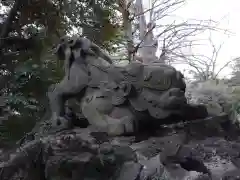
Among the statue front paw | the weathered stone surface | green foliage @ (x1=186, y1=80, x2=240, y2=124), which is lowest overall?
the weathered stone surface

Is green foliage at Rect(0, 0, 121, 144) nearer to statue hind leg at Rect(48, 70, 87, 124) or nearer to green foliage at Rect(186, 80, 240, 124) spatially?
statue hind leg at Rect(48, 70, 87, 124)

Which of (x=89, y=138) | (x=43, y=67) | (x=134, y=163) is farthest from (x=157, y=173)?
(x=43, y=67)

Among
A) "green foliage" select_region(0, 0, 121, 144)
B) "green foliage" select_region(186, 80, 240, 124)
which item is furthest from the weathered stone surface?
"green foliage" select_region(0, 0, 121, 144)

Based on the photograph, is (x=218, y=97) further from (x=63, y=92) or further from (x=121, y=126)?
(x=63, y=92)

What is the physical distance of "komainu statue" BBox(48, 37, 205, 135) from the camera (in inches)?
98.2

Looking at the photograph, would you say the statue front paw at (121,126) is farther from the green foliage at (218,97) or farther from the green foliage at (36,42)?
the green foliage at (36,42)

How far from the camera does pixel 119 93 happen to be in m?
2.64

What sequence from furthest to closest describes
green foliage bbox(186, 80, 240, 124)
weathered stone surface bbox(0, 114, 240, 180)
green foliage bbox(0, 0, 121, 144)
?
green foliage bbox(0, 0, 121, 144) → green foliage bbox(186, 80, 240, 124) → weathered stone surface bbox(0, 114, 240, 180)

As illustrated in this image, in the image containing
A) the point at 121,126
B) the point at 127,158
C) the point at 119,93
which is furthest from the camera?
the point at 119,93

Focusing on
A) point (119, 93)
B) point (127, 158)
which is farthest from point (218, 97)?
point (127, 158)

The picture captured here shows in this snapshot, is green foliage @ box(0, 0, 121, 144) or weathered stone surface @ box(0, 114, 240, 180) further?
green foliage @ box(0, 0, 121, 144)

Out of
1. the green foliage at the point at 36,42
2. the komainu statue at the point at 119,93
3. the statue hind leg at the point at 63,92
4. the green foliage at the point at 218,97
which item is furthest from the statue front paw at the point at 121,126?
the green foliage at the point at 36,42

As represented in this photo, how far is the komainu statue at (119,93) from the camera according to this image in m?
2.49

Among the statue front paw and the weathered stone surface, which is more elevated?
the statue front paw
